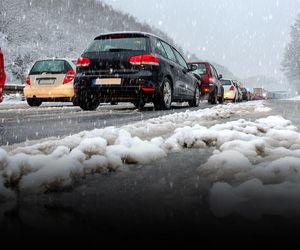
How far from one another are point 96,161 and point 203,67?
50.7 ft

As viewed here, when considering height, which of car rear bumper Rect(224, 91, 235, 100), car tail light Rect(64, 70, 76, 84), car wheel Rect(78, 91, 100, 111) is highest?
car tail light Rect(64, 70, 76, 84)

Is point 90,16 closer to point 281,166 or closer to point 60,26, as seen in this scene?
point 60,26

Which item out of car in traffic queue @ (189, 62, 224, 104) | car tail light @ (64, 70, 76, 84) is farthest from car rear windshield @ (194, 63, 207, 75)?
car tail light @ (64, 70, 76, 84)

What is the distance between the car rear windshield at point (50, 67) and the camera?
12.9m

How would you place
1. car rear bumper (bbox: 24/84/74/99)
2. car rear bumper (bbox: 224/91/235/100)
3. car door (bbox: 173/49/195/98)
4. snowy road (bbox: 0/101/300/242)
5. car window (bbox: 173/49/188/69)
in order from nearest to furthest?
1. snowy road (bbox: 0/101/300/242)
2. car door (bbox: 173/49/195/98)
3. car window (bbox: 173/49/188/69)
4. car rear bumper (bbox: 24/84/74/99)
5. car rear bumper (bbox: 224/91/235/100)

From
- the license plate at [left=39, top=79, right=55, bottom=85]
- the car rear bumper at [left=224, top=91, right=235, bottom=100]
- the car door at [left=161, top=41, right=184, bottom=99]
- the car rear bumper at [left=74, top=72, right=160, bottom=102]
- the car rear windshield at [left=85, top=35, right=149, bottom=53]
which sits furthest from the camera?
the car rear bumper at [left=224, top=91, right=235, bottom=100]

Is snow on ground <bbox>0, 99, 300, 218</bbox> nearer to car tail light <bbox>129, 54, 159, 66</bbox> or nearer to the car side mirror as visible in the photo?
car tail light <bbox>129, 54, 159, 66</bbox>

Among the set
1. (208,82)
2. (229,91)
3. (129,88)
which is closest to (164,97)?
(129,88)

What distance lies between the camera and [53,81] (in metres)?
12.8

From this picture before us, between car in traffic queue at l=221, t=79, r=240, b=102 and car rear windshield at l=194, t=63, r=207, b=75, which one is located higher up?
car rear windshield at l=194, t=63, r=207, b=75

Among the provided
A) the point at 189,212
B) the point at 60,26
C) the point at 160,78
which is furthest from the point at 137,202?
the point at 60,26

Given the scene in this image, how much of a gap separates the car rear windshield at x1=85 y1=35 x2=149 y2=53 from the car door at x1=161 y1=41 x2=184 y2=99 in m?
1.03

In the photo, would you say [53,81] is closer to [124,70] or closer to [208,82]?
[124,70]

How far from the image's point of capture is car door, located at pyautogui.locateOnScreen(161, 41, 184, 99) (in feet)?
34.9
